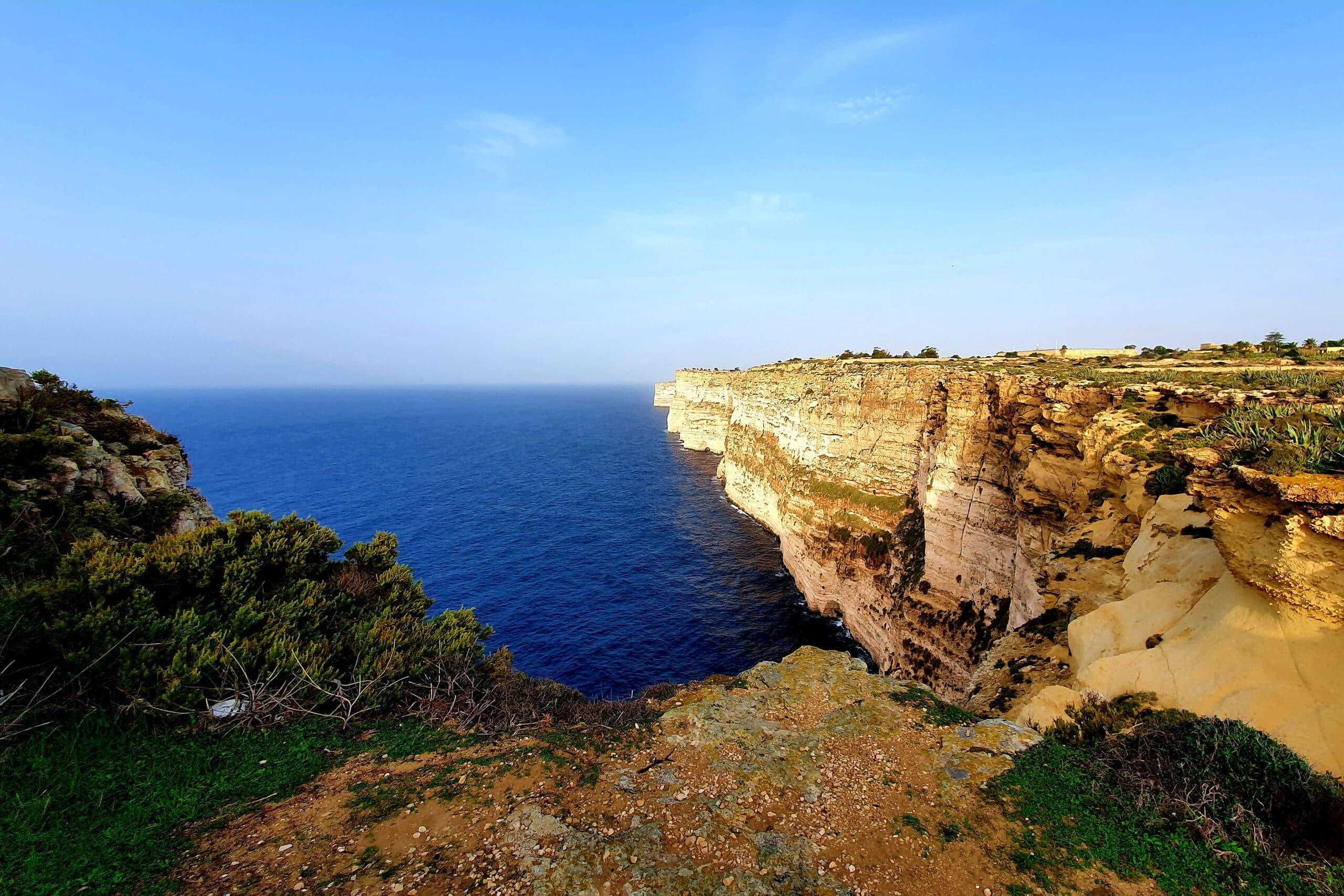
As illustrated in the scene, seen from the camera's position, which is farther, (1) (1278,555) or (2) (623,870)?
(1) (1278,555)

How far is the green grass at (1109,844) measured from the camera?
679 cm

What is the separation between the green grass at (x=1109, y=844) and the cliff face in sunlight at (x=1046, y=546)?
2889 millimetres

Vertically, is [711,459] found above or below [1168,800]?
below

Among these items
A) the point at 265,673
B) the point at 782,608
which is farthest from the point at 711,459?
the point at 265,673

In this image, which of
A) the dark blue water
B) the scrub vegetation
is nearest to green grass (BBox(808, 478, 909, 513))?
the dark blue water

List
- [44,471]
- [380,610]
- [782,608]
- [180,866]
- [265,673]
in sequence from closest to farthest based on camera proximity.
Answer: [180,866] < [265,673] < [44,471] < [380,610] < [782,608]

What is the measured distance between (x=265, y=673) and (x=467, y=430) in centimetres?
13116

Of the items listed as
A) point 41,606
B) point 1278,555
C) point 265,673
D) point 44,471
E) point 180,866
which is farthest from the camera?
point 44,471

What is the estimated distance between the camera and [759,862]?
7984 millimetres

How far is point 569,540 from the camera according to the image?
49562 millimetres

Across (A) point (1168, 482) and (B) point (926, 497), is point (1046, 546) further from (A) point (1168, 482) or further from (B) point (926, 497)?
(B) point (926, 497)

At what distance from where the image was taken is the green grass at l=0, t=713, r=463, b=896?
674 cm

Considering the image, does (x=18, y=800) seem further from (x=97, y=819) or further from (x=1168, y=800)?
(x=1168, y=800)

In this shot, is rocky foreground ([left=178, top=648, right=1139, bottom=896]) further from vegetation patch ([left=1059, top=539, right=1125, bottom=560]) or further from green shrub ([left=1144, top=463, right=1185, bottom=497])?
green shrub ([left=1144, top=463, right=1185, bottom=497])
